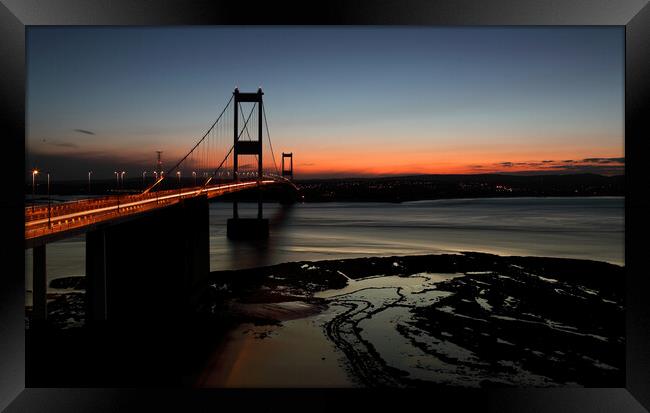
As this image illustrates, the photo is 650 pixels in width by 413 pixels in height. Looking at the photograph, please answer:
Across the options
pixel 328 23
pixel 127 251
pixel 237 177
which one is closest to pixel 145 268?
pixel 127 251

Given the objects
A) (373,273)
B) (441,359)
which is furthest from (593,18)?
(373,273)

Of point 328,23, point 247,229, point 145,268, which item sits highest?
point 328,23

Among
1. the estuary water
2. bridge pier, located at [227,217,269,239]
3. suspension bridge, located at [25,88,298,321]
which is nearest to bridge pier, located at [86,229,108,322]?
suspension bridge, located at [25,88,298,321]

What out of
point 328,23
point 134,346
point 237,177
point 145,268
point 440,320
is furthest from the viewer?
point 237,177

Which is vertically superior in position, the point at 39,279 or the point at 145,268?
the point at 39,279

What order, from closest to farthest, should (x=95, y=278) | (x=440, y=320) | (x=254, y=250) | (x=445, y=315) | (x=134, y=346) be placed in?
(x=134, y=346) → (x=95, y=278) → (x=440, y=320) → (x=445, y=315) → (x=254, y=250)

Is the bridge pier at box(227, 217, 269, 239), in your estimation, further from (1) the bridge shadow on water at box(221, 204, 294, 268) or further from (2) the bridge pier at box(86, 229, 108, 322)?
(2) the bridge pier at box(86, 229, 108, 322)

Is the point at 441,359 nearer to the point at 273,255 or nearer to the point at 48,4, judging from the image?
the point at 48,4

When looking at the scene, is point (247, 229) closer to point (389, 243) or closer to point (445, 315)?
point (389, 243)
